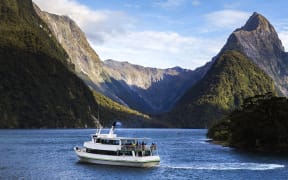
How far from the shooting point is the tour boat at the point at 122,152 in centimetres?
10163

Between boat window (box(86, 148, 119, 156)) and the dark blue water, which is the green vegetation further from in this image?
boat window (box(86, 148, 119, 156))

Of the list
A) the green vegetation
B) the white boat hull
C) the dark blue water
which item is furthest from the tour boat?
the green vegetation

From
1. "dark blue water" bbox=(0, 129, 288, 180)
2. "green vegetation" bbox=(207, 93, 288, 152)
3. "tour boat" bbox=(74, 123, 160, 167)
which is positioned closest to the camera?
"dark blue water" bbox=(0, 129, 288, 180)

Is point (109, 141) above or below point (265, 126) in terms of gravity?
below

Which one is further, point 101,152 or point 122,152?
point 101,152

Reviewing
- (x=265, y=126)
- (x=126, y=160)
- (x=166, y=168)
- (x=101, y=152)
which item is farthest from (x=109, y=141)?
(x=265, y=126)

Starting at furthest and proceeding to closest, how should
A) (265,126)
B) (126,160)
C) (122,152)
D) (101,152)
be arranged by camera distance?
1. (265,126)
2. (101,152)
3. (122,152)
4. (126,160)

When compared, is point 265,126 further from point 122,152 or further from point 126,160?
point 126,160

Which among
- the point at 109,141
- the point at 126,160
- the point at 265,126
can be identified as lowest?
the point at 126,160

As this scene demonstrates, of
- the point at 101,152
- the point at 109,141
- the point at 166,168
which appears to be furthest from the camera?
the point at 101,152

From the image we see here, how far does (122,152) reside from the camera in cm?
10300

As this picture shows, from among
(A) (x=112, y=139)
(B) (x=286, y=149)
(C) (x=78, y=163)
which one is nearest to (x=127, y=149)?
(A) (x=112, y=139)

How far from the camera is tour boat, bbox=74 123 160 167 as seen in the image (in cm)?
10163

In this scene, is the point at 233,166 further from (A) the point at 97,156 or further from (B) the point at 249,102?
(B) the point at 249,102
